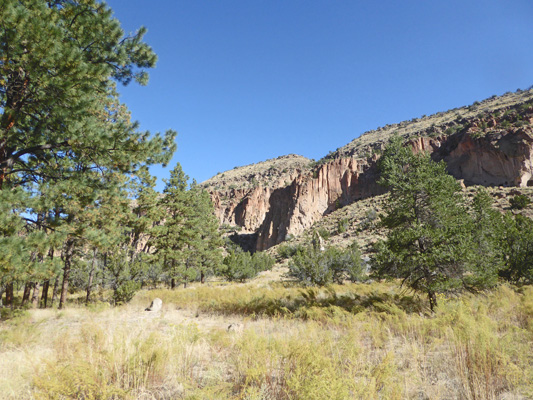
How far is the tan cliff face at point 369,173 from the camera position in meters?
51.6

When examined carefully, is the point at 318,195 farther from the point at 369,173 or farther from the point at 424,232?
the point at 424,232

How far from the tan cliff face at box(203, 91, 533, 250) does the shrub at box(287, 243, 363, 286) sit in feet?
66.4

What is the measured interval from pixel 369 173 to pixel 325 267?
62616 mm

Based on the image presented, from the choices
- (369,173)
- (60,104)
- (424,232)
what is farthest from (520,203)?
(60,104)

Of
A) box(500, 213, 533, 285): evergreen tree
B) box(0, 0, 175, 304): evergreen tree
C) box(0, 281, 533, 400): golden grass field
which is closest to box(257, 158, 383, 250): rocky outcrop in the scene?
box(500, 213, 533, 285): evergreen tree

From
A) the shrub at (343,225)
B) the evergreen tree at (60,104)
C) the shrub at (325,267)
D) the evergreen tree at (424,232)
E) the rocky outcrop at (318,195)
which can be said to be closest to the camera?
the evergreen tree at (60,104)

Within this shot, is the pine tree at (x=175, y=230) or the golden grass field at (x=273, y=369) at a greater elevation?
the pine tree at (x=175, y=230)

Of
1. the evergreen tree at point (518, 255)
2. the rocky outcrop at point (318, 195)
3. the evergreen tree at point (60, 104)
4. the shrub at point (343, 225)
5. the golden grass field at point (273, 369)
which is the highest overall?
the rocky outcrop at point (318, 195)

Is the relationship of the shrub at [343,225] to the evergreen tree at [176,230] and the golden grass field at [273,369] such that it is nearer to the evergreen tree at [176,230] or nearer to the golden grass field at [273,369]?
the evergreen tree at [176,230]

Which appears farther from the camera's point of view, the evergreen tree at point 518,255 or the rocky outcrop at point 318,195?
the rocky outcrop at point 318,195

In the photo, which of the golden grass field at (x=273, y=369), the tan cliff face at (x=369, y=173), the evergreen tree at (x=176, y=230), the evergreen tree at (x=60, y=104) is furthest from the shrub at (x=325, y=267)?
the tan cliff face at (x=369, y=173)

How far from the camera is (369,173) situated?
75.1m

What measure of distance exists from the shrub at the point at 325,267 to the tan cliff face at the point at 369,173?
20.2 m

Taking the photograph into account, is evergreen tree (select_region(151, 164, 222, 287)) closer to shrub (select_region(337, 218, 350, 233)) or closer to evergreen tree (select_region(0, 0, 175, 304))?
evergreen tree (select_region(0, 0, 175, 304))
